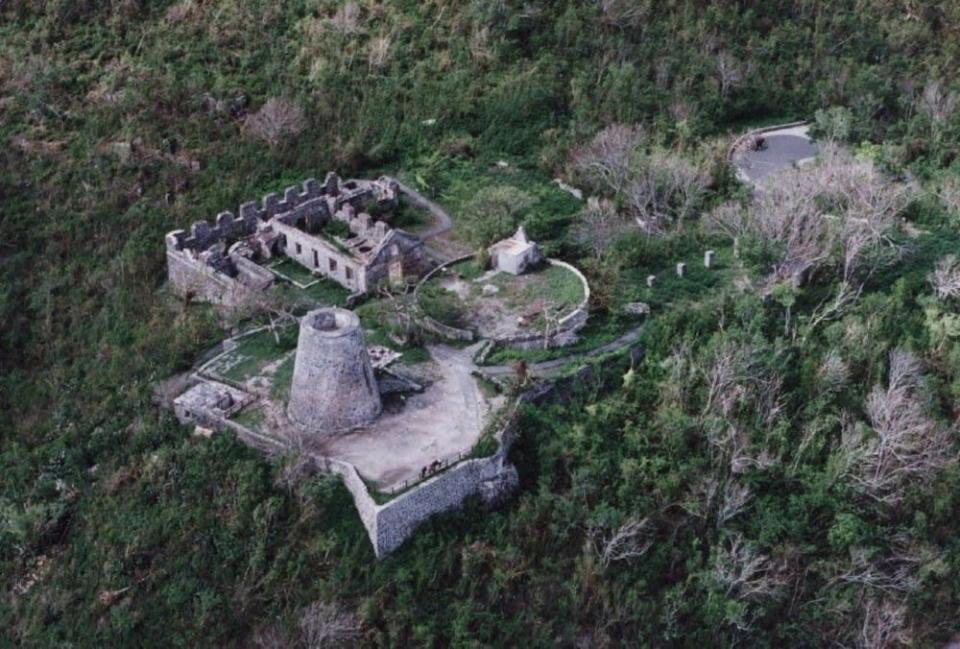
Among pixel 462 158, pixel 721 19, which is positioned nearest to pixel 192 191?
pixel 462 158

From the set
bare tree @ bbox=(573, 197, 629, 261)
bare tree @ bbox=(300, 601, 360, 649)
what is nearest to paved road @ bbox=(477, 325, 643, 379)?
bare tree @ bbox=(573, 197, 629, 261)

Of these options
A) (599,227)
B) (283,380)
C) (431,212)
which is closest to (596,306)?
(599,227)

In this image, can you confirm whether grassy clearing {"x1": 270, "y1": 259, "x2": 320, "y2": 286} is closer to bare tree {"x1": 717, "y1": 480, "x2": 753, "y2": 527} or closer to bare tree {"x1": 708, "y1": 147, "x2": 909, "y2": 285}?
bare tree {"x1": 708, "y1": 147, "x2": 909, "y2": 285}

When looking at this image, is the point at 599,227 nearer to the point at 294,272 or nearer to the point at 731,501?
the point at 294,272

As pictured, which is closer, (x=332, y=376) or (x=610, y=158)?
Result: (x=332, y=376)

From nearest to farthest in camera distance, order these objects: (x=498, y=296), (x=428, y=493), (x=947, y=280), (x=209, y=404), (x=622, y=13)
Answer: (x=428, y=493) → (x=209, y=404) → (x=947, y=280) → (x=498, y=296) → (x=622, y=13)

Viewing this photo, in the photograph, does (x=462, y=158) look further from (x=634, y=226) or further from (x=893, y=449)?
(x=893, y=449)

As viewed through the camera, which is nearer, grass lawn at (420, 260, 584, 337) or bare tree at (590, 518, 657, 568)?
bare tree at (590, 518, 657, 568)
